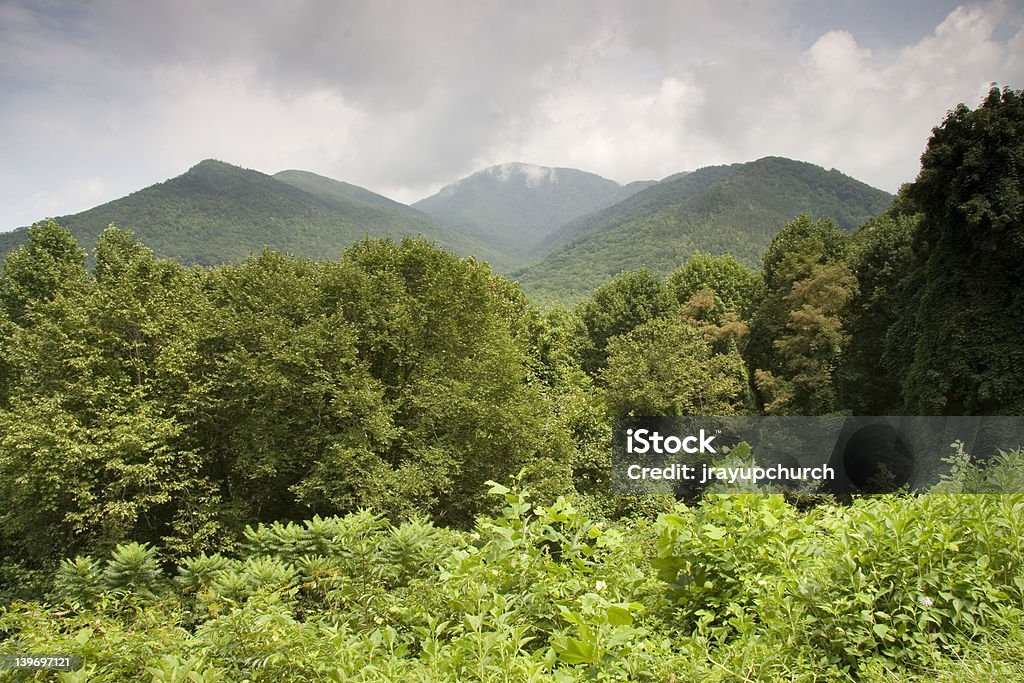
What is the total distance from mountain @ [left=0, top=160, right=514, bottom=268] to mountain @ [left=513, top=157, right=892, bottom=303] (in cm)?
2526

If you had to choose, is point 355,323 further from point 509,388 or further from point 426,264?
point 509,388

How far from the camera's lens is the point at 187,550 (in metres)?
11.0

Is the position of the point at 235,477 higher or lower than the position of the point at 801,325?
lower

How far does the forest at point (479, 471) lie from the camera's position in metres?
2.30

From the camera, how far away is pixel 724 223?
87.6 m

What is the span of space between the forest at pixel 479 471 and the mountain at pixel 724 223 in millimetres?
54129

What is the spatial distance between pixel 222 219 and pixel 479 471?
106653 millimetres

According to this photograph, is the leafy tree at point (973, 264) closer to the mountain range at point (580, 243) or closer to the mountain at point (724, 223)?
the mountain range at point (580, 243)

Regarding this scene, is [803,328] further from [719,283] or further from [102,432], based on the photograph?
[102,432]

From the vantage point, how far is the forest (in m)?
2.30

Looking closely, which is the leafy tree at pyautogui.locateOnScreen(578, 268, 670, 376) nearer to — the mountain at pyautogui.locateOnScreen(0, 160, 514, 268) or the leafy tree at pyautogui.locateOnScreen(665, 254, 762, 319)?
the leafy tree at pyautogui.locateOnScreen(665, 254, 762, 319)

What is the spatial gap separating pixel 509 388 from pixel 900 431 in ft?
39.6

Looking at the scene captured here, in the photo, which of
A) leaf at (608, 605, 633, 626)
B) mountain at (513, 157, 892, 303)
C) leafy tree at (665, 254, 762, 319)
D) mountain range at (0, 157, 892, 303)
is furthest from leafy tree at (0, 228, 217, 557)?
mountain at (513, 157, 892, 303)

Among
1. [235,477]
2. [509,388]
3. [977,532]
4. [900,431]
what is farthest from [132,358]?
[900,431]
